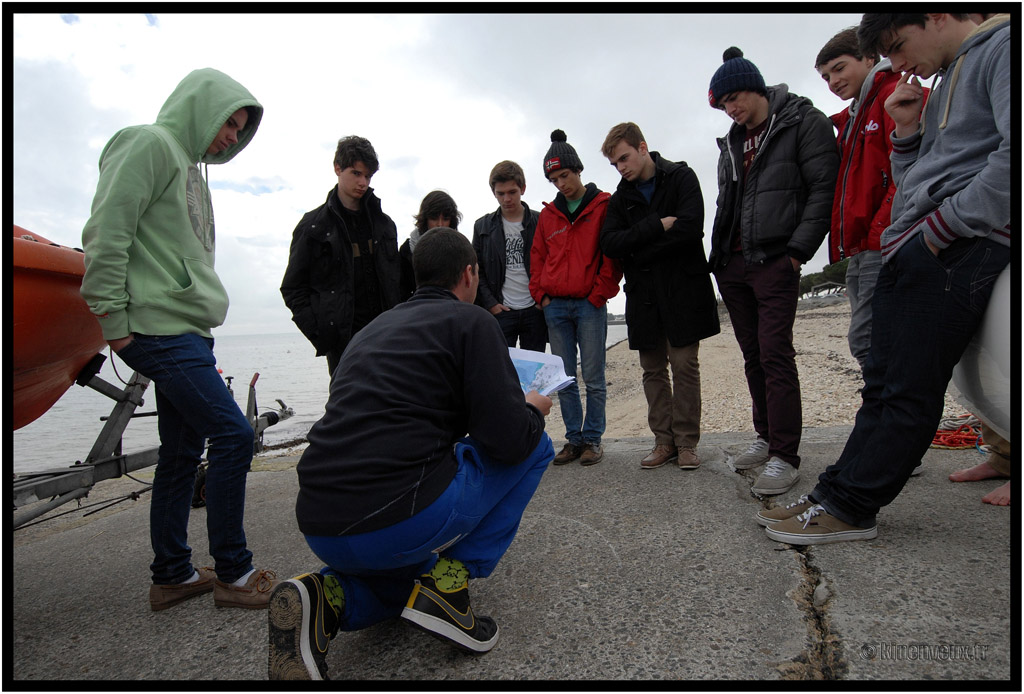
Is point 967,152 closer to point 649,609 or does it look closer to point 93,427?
point 649,609

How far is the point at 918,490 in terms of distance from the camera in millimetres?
2639

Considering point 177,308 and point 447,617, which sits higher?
point 177,308

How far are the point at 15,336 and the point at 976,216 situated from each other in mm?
3374

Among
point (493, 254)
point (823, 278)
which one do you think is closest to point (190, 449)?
point (493, 254)

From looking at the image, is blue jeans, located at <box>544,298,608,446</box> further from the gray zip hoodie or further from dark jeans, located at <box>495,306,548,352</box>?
the gray zip hoodie

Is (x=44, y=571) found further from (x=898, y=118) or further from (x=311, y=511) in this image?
(x=898, y=118)

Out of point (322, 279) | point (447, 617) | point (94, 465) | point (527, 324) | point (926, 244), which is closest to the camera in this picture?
point (447, 617)

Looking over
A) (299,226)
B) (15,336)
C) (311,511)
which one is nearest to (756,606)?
(311,511)

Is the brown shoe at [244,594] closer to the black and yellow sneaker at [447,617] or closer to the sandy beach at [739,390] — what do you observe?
the black and yellow sneaker at [447,617]

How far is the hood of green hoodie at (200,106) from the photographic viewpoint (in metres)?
2.20

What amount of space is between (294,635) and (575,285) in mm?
2617

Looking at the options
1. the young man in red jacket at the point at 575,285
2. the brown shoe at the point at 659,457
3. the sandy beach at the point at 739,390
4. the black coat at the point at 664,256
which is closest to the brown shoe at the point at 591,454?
the young man in red jacket at the point at 575,285

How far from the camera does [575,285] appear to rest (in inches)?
141

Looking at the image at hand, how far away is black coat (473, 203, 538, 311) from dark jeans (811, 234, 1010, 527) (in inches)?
90.1
